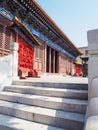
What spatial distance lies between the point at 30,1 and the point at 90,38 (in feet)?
19.9

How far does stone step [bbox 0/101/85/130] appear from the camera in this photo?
3025 millimetres

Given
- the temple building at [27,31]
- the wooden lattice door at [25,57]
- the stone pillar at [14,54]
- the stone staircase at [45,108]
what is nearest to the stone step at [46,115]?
the stone staircase at [45,108]

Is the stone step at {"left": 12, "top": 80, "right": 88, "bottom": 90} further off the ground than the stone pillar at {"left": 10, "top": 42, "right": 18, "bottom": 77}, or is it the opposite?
the stone pillar at {"left": 10, "top": 42, "right": 18, "bottom": 77}

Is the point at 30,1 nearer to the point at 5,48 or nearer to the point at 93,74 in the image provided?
the point at 5,48

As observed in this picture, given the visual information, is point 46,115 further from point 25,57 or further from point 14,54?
point 25,57

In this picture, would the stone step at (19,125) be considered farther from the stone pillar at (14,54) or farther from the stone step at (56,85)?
the stone pillar at (14,54)

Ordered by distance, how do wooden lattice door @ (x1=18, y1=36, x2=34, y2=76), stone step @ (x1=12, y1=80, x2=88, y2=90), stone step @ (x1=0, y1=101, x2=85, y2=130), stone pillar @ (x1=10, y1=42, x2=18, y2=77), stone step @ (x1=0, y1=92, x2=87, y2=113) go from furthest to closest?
wooden lattice door @ (x1=18, y1=36, x2=34, y2=76), stone pillar @ (x1=10, y1=42, x2=18, y2=77), stone step @ (x1=12, y1=80, x2=88, y2=90), stone step @ (x1=0, y1=92, x2=87, y2=113), stone step @ (x1=0, y1=101, x2=85, y2=130)

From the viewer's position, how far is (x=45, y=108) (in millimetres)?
3711

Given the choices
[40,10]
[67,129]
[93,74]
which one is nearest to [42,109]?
[67,129]

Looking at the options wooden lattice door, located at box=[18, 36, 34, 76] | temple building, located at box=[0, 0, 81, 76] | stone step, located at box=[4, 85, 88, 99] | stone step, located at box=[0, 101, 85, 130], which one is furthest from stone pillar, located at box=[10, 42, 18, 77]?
wooden lattice door, located at box=[18, 36, 34, 76]

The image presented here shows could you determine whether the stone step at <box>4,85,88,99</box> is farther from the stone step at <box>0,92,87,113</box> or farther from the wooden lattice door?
the wooden lattice door

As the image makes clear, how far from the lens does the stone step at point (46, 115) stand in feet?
9.93

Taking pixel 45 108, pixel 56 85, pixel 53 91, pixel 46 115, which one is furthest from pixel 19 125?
pixel 56 85

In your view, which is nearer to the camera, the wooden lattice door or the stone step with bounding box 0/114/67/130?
the stone step with bounding box 0/114/67/130
